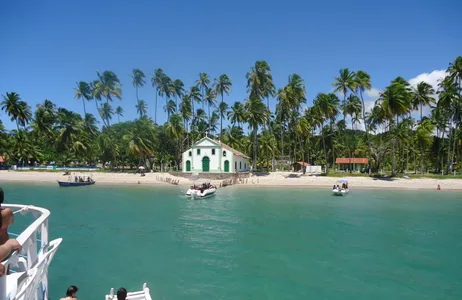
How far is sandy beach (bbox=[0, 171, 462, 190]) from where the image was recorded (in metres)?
47.1

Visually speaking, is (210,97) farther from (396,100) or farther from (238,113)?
(396,100)

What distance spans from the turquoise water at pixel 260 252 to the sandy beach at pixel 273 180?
20.3m

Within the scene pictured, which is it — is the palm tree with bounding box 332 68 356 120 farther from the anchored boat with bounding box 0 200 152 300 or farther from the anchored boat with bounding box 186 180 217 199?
the anchored boat with bounding box 0 200 152 300

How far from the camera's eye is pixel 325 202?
1297 inches

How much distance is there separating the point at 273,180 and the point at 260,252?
38.5 metres

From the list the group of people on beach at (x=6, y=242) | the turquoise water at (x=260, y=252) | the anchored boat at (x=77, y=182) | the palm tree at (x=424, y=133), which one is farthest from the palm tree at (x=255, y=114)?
the group of people on beach at (x=6, y=242)

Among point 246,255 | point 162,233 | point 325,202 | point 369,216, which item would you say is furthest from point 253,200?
point 246,255

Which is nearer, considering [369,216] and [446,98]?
[369,216]

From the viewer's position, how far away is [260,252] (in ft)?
51.2

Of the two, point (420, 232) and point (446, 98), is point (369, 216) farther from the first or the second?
point (446, 98)

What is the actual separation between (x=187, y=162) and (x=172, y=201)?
28103mm

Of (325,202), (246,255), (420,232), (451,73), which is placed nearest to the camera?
(246,255)

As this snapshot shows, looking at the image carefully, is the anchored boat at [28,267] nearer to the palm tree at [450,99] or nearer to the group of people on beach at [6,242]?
the group of people on beach at [6,242]

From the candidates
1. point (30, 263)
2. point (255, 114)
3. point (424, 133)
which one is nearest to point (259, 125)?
point (255, 114)
